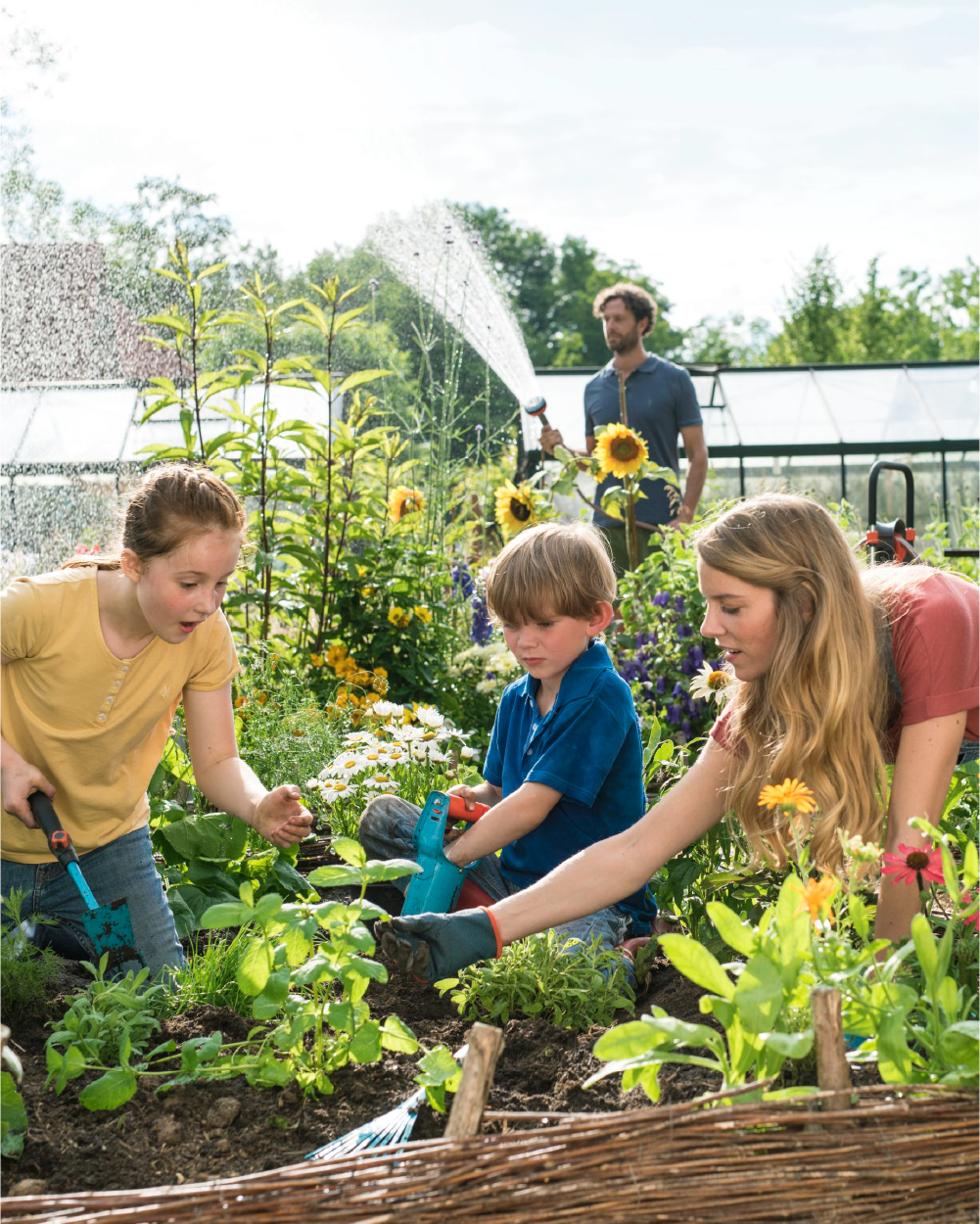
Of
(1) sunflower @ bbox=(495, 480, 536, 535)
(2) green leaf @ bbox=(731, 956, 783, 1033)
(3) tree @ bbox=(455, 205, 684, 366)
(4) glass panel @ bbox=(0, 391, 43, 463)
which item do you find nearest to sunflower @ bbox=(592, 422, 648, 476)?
(1) sunflower @ bbox=(495, 480, 536, 535)

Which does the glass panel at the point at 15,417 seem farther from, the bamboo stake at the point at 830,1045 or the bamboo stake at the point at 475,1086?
the bamboo stake at the point at 830,1045

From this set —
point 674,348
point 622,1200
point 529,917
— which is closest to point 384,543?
point 529,917

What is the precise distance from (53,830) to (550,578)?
1.09 metres

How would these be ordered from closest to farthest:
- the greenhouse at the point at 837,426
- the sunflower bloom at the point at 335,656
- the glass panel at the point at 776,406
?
1. the sunflower bloom at the point at 335,656
2. the greenhouse at the point at 837,426
3. the glass panel at the point at 776,406

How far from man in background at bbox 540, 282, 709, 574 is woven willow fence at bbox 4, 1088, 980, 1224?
12.9ft

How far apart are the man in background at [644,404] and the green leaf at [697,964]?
150 inches

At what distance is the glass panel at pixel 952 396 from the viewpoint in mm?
9398

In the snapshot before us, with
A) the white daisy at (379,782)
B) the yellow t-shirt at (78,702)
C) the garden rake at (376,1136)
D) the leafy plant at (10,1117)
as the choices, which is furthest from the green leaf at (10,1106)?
the white daisy at (379,782)

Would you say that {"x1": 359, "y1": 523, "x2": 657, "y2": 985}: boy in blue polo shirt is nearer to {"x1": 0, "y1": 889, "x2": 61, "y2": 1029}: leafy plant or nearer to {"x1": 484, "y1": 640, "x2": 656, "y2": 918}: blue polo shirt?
{"x1": 484, "y1": 640, "x2": 656, "y2": 918}: blue polo shirt

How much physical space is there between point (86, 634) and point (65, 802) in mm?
365

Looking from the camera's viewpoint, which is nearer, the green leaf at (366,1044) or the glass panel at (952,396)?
the green leaf at (366,1044)

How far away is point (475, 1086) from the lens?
111 cm

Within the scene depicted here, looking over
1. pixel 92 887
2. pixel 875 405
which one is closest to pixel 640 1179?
pixel 92 887

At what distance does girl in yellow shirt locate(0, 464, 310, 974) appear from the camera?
6.73ft
